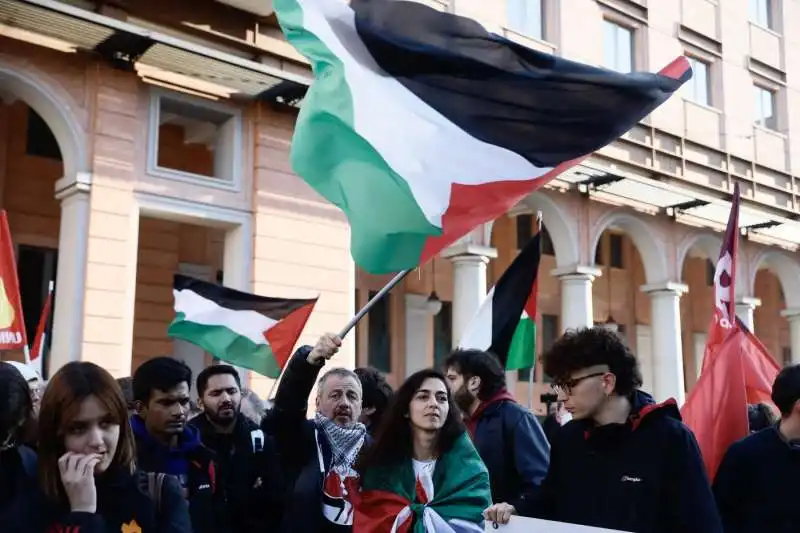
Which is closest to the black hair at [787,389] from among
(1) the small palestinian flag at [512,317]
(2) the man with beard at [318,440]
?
(2) the man with beard at [318,440]

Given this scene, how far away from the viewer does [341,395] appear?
4.13 m

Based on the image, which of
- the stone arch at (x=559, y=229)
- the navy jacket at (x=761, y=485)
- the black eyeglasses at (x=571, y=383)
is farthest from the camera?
the stone arch at (x=559, y=229)

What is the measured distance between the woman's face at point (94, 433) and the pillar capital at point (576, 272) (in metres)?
14.0

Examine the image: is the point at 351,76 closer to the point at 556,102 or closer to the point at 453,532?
the point at 556,102

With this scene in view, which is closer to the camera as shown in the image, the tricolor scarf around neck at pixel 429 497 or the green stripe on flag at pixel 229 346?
the tricolor scarf around neck at pixel 429 497

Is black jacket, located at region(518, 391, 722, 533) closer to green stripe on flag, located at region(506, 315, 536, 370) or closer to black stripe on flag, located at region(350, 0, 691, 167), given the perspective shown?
black stripe on flag, located at region(350, 0, 691, 167)

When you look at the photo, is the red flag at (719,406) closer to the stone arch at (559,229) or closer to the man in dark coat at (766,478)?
the man in dark coat at (766,478)

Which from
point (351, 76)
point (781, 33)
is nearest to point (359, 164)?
point (351, 76)

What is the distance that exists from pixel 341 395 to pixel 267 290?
7510mm

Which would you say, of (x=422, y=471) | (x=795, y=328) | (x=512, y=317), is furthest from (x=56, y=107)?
(x=795, y=328)

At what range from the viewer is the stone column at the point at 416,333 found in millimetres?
17062

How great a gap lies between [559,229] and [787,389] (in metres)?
12.5

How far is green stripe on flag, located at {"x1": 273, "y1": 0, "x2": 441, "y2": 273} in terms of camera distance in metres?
3.80

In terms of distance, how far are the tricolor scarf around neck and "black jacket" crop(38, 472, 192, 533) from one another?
121cm
